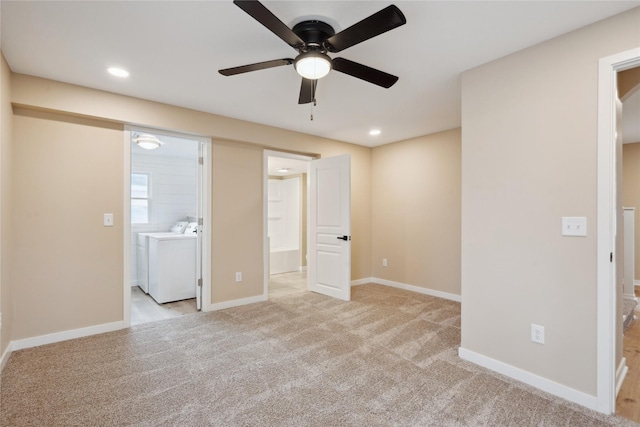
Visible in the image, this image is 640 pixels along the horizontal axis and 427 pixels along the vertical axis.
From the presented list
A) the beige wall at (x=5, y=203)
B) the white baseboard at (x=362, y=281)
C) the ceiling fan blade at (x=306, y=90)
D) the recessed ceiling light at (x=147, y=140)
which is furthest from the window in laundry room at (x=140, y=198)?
the ceiling fan blade at (x=306, y=90)

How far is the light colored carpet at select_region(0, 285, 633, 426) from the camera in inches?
70.5

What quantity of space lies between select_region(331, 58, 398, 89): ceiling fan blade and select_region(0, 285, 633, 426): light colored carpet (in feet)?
6.98

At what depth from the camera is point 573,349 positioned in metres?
1.95

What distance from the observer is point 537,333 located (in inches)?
82.5

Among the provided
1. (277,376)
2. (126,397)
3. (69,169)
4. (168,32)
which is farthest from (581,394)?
(69,169)

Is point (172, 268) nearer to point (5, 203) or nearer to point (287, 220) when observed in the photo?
point (5, 203)

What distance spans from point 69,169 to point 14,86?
76cm

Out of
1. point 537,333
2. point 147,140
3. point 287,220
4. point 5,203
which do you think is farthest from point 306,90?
point 287,220

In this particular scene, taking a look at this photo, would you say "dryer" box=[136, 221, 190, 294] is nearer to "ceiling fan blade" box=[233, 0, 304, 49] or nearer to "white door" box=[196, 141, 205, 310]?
"white door" box=[196, 141, 205, 310]

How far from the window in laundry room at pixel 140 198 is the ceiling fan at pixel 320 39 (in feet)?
13.9

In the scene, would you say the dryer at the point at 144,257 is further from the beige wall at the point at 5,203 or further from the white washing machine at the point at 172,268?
the beige wall at the point at 5,203

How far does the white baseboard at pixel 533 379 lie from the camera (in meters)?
1.89

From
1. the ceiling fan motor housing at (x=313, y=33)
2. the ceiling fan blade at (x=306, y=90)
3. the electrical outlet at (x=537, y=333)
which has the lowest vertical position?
the electrical outlet at (x=537, y=333)

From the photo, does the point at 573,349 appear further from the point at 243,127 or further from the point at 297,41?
the point at 243,127
